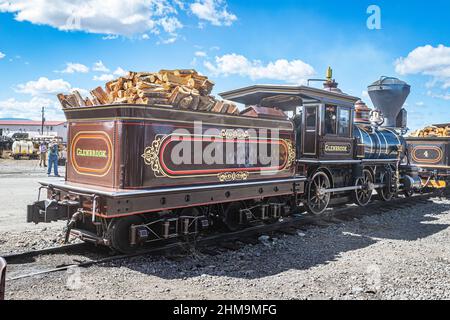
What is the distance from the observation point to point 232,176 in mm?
7172

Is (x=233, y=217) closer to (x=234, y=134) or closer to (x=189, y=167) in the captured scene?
(x=234, y=134)

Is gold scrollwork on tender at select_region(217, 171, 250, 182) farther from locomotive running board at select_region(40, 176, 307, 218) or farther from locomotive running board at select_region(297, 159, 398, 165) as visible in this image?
locomotive running board at select_region(297, 159, 398, 165)

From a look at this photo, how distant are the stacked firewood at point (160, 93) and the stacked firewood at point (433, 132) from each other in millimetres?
12324

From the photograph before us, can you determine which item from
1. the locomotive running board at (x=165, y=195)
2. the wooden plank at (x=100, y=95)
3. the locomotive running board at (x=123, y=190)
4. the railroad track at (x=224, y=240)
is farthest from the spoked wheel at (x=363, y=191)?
the wooden plank at (x=100, y=95)

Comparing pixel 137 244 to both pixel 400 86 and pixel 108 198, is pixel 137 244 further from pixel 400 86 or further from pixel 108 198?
pixel 400 86

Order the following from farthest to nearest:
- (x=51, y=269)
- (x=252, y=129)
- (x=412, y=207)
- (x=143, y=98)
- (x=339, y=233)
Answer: (x=412, y=207) < (x=339, y=233) < (x=252, y=129) < (x=143, y=98) < (x=51, y=269)

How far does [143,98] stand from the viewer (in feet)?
19.0

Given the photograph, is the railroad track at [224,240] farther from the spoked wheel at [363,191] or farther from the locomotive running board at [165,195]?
the locomotive running board at [165,195]

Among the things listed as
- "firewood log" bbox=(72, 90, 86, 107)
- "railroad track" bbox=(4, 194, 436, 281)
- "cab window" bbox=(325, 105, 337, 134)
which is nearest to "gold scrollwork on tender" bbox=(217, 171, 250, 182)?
"railroad track" bbox=(4, 194, 436, 281)

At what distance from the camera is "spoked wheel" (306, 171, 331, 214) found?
A: 9602 mm

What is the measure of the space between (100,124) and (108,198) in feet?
4.07

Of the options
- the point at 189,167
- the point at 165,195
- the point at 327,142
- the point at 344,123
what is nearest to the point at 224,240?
the point at 189,167
